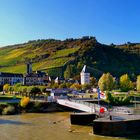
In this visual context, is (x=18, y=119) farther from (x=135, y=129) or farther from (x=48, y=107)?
(x=135, y=129)

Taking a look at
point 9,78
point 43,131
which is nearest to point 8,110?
point 43,131

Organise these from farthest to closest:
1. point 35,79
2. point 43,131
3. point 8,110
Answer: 1. point 35,79
2. point 8,110
3. point 43,131

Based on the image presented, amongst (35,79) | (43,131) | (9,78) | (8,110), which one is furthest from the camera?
(35,79)

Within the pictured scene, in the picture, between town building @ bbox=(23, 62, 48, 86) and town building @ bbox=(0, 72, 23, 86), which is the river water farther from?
town building @ bbox=(0, 72, 23, 86)

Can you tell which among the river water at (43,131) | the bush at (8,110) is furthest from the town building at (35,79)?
the river water at (43,131)

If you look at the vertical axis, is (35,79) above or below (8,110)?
above

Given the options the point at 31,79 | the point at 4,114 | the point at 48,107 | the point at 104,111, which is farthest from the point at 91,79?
the point at 104,111

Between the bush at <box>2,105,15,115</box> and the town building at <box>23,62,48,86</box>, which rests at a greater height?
the town building at <box>23,62,48,86</box>

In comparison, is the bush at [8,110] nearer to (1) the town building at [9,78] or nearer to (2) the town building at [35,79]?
(1) the town building at [9,78]

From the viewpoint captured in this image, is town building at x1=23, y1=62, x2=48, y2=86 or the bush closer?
the bush

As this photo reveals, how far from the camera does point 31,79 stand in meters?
182

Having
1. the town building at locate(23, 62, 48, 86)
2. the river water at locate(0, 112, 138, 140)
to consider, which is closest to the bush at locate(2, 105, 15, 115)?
the river water at locate(0, 112, 138, 140)

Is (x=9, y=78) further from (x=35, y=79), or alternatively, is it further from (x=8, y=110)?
(x=8, y=110)

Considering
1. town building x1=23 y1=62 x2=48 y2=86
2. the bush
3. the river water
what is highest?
town building x1=23 y1=62 x2=48 y2=86
